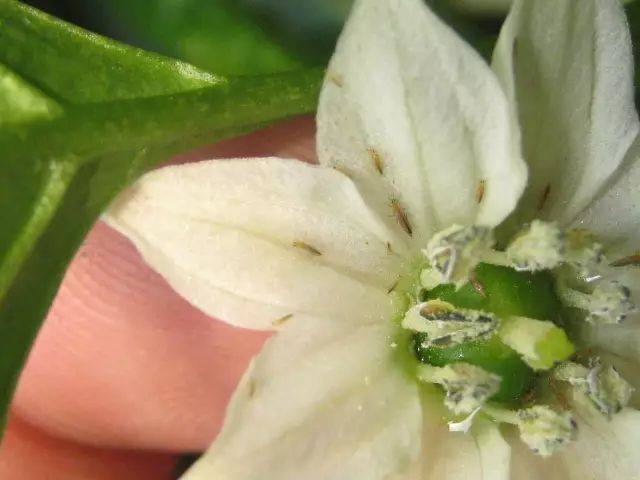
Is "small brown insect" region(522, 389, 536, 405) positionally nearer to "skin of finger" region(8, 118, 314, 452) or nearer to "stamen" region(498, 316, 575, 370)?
"stamen" region(498, 316, 575, 370)

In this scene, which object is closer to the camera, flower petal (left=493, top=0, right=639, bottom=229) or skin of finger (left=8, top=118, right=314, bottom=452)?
flower petal (left=493, top=0, right=639, bottom=229)

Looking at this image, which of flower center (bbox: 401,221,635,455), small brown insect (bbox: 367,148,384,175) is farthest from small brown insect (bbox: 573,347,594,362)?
small brown insect (bbox: 367,148,384,175)

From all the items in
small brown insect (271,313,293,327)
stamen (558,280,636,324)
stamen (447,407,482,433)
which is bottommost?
stamen (447,407,482,433)

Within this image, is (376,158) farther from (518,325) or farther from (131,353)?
(131,353)

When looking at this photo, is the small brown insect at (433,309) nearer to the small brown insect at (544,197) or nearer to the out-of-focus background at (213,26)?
the small brown insect at (544,197)

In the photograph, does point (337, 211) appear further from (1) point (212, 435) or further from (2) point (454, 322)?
(1) point (212, 435)

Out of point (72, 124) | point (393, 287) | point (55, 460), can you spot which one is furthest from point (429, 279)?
point (55, 460)

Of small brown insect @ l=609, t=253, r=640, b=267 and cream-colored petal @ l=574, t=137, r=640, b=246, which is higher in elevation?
cream-colored petal @ l=574, t=137, r=640, b=246
